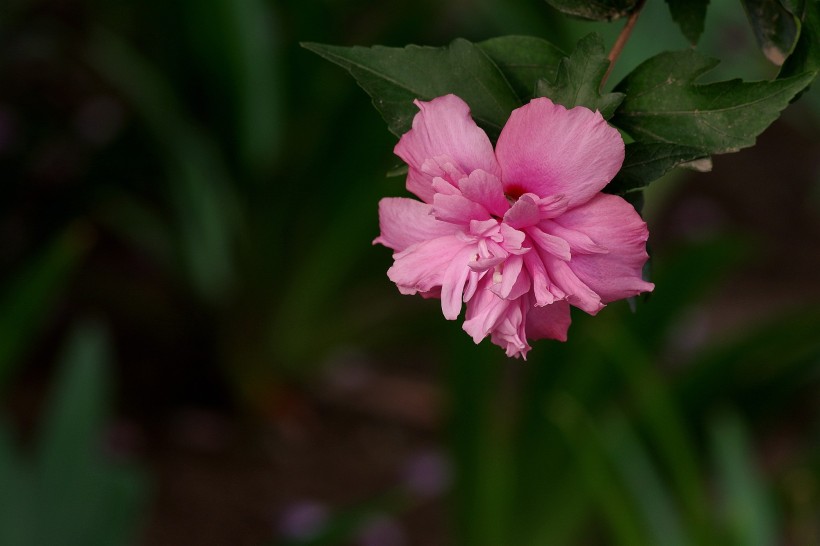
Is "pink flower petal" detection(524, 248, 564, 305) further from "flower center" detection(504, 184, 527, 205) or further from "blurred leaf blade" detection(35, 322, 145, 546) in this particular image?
"blurred leaf blade" detection(35, 322, 145, 546)

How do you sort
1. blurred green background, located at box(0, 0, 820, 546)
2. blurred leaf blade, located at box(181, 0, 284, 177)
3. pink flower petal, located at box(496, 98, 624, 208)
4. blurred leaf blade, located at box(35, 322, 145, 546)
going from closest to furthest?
pink flower petal, located at box(496, 98, 624, 208), blurred leaf blade, located at box(35, 322, 145, 546), blurred green background, located at box(0, 0, 820, 546), blurred leaf blade, located at box(181, 0, 284, 177)

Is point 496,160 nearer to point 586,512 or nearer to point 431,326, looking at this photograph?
point 586,512

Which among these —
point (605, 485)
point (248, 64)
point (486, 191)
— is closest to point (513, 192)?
point (486, 191)

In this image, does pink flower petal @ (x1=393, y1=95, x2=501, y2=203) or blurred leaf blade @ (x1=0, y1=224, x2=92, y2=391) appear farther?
blurred leaf blade @ (x1=0, y1=224, x2=92, y2=391)

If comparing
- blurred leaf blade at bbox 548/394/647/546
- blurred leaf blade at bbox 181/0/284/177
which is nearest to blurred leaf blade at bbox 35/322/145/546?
blurred leaf blade at bbox 548/394/647/546

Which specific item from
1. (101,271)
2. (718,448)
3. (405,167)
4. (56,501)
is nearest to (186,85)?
(101,271)
